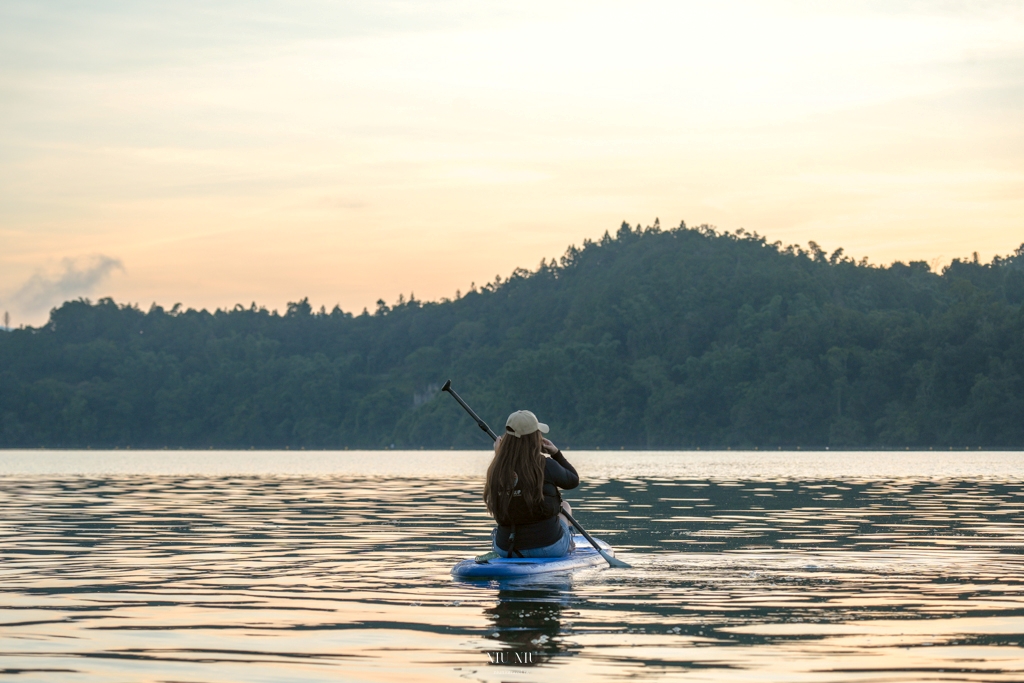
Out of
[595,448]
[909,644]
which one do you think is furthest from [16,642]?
[595,448]

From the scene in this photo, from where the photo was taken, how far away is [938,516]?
26062mm

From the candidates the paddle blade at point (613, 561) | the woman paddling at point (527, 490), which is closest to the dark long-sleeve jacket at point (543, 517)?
the woman paddling at point (527, 490)

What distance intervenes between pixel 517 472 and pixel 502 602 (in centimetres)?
188

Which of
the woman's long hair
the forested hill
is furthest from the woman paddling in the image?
the forested hill

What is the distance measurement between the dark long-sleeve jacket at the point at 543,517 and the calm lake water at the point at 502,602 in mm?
622

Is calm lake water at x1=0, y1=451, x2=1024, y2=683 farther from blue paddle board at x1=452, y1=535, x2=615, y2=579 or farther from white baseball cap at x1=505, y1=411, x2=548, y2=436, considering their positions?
white baseball cap at x1=505, y1=411, x2=548, y2=436

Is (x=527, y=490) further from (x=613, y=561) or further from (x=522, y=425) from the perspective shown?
(x=613, y=561)

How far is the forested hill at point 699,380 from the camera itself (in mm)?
136250

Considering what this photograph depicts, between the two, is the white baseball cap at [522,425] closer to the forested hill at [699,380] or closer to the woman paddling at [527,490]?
the woman paddling at [527,490]

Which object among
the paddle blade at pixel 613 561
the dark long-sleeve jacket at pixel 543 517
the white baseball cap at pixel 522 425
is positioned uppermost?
the white baseball cap at pixel 522 425

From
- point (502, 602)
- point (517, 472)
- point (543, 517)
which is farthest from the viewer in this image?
point (543, 517)

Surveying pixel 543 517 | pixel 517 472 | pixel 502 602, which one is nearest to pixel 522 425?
pixel 517 472

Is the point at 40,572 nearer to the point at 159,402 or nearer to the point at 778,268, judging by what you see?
the point at 778,268

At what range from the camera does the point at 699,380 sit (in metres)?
158
